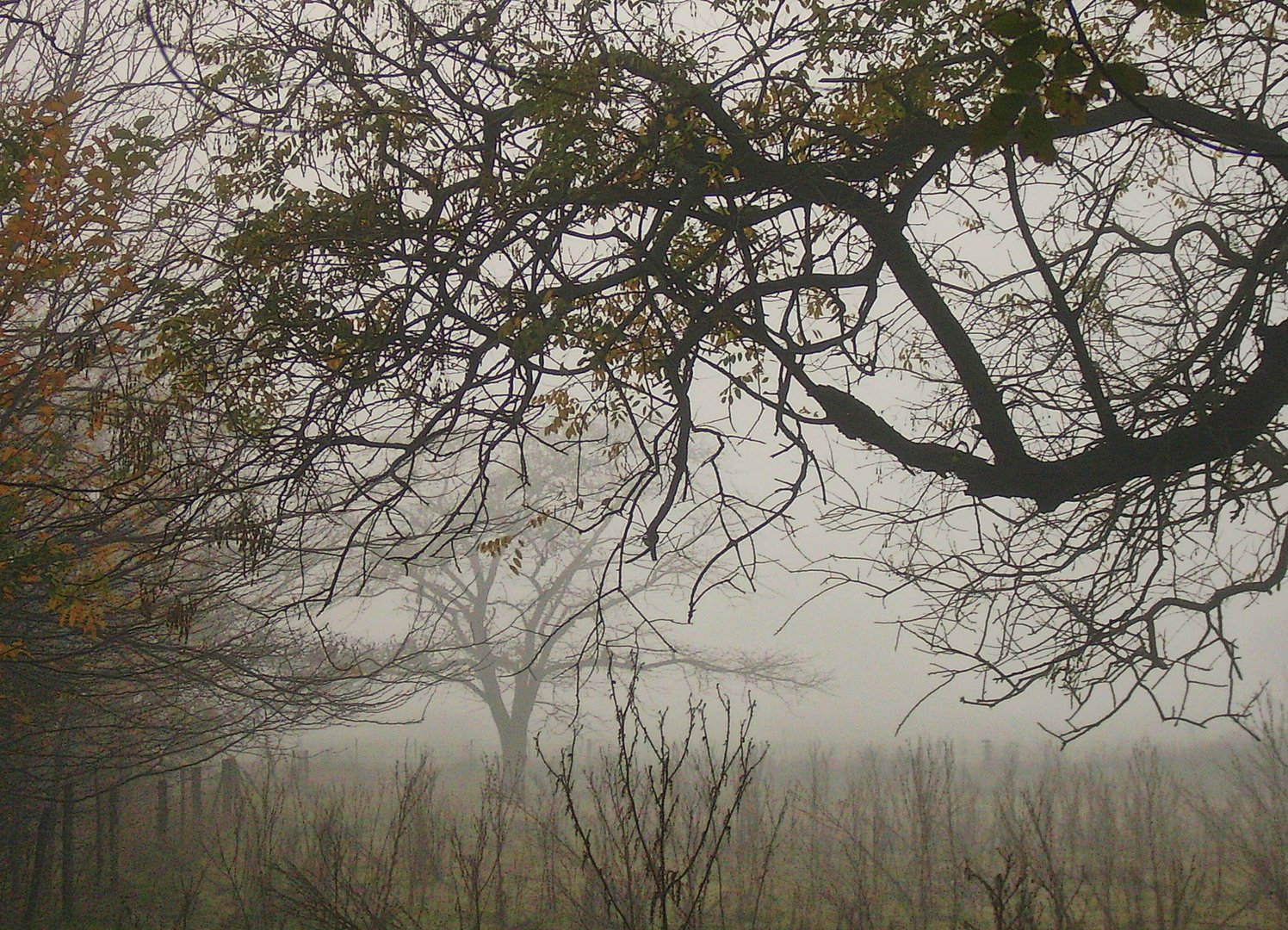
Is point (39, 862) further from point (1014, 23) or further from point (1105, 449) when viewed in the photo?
point (1014, 23)

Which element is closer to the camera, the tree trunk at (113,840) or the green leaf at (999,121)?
the green leaf at (999,121)

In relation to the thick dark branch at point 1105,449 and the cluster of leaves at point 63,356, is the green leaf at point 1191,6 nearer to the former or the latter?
the thick dark branch at point 1105,449

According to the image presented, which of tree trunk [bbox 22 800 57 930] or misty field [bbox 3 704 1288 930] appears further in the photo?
tree trunk [bbox 22 800 57 930]

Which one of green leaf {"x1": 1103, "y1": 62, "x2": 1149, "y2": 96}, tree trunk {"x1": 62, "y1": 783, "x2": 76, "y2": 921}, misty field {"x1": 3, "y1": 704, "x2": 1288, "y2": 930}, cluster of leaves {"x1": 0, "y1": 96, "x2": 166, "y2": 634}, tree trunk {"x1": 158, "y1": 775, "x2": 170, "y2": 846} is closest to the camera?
green leaf {"x1": 1103, "y1": 62, "x2": 1149, "y2": 96}

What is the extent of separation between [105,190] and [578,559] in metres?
13.7

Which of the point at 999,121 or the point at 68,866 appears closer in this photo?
the point at 999,121

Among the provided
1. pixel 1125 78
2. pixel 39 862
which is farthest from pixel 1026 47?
pixel 39 862

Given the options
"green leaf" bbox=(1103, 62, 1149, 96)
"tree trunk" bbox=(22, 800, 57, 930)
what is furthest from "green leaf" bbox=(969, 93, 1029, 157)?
"tree trunk" bbox=(22, 800, 57, 930)

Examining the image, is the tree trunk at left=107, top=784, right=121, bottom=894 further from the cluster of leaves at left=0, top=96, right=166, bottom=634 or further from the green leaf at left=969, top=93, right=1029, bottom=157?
the green leaf at left=969, top=93, right=1029, bottom=157

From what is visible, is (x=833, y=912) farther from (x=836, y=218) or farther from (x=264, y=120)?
(x=264, y=120)

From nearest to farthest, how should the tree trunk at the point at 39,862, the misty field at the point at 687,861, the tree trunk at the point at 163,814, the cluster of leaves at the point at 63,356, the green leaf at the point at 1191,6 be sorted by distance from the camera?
the green leaf at the point at 1191,6 → the cluster of leaves at the point at 63,356 → the misty field at the point at 687,861 → the tree trunk at the point at 39,862 → the tree trunk at the point at 163,814

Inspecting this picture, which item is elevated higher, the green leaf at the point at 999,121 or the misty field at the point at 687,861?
the green leaf at the point at 999,121

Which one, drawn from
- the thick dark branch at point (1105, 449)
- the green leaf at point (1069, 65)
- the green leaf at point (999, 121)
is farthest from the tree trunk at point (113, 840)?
the green leaf at point (1069, 65)

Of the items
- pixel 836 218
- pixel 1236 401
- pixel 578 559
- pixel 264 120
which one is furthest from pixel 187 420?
pixel 578 559
